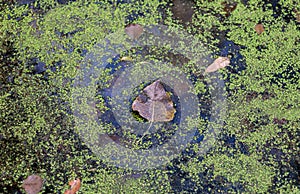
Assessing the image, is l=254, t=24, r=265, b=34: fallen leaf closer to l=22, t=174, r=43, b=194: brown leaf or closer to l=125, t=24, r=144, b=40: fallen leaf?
l=125, t=24, r=144, b=40: fallen leaf

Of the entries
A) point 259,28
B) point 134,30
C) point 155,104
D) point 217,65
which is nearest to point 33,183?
point 155,104

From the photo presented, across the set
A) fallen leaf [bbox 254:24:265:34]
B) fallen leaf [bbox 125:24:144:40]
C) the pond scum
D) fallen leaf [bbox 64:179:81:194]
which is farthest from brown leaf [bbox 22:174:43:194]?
fallen leaf [bbox 254:24:265:34]

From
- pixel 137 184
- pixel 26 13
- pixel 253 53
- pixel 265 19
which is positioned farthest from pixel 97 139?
pixel 265 19

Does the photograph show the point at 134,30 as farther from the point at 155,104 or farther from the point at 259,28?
the point at 259,28

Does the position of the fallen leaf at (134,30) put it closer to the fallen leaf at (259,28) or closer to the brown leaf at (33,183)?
the fallen leaf at (259,28)

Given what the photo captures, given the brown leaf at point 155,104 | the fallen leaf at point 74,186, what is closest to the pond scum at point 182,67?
the fallen leaf at point 74,186

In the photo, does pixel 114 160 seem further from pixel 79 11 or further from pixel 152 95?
pixel 79 11

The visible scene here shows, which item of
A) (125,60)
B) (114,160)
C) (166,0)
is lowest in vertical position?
(114,160)
